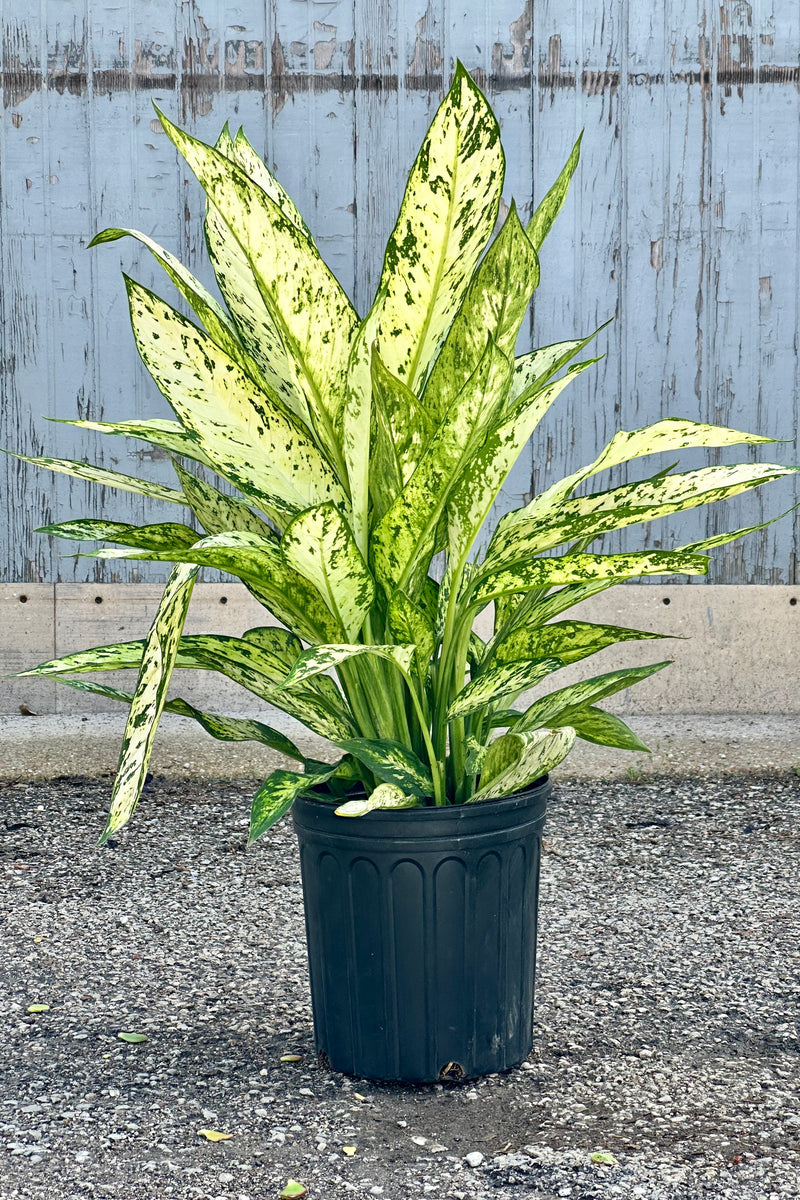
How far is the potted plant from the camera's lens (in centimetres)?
137

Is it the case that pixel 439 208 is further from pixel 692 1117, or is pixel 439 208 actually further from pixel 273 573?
pixel 692 1117

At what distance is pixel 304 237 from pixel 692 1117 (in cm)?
119

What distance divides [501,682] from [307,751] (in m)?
1.80

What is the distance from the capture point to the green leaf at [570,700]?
1.58m

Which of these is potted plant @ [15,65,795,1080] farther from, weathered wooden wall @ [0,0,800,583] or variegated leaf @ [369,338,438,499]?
weathered wooden wall @ [0,0,800,583]

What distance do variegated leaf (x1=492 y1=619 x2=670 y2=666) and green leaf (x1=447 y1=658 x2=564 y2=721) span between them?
5 centimetres

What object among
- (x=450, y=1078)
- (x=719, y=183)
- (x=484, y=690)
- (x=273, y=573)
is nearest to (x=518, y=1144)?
(x=450, y=1078)

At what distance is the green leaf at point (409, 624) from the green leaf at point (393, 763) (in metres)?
0.11

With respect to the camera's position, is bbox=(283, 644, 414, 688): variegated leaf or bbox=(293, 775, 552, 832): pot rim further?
bbox=(293, 775, 552, 832): pot rim

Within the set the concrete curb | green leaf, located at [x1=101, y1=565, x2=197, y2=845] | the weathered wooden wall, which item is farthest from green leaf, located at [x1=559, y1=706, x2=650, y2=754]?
the weathered wooden wall

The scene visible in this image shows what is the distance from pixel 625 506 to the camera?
1411 millimetres

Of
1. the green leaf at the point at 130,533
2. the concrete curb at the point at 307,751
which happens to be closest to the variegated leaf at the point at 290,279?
the green leaf at the point at 130,533

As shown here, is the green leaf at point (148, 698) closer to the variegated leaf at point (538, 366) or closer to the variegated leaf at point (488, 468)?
the variegated leaf at point (488, 468)

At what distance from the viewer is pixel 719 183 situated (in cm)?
319
